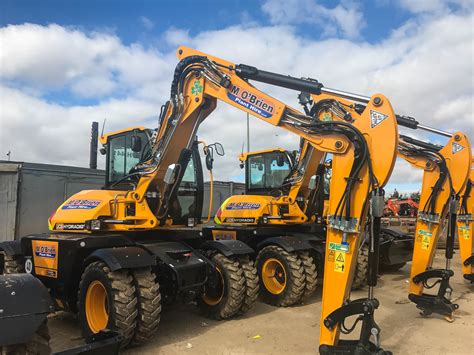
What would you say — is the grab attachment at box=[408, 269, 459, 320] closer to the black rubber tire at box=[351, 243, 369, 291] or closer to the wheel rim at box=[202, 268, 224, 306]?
the black rubber tire at box=[351, 243, 369, 291]

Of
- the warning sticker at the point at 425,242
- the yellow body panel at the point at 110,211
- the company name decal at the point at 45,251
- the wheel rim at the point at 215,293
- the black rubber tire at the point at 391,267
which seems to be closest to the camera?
the company name decal at the point at 45,251

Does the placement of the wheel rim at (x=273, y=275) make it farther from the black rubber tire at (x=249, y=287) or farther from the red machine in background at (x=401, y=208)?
the red machine in background at (x=401, y=208)

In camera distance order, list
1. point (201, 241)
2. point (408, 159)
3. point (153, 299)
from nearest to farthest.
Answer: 1. point (153, 299)
2. point (201, 241)
3. point (408, 159)

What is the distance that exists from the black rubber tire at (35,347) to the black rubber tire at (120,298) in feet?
4.72

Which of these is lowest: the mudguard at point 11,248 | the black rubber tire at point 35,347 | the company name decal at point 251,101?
the black rubber tire at point 35,347

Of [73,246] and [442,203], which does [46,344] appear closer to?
[73,246]

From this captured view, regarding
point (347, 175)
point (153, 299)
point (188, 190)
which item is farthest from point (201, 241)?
point (347, 175)

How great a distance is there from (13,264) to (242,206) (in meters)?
4.62

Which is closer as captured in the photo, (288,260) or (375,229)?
(375,229)

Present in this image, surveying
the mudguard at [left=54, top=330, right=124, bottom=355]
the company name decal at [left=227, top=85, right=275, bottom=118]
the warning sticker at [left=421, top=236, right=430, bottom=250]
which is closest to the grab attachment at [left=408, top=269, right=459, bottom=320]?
the warning sticker at [left=421, top=236, right=430, bottom=250]

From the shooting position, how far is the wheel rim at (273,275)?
8102 mm

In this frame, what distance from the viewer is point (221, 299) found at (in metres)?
6.61

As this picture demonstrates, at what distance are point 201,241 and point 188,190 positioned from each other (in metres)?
1.18

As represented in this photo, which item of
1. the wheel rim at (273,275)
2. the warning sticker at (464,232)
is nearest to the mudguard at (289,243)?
the wheel rim at (273,275)
